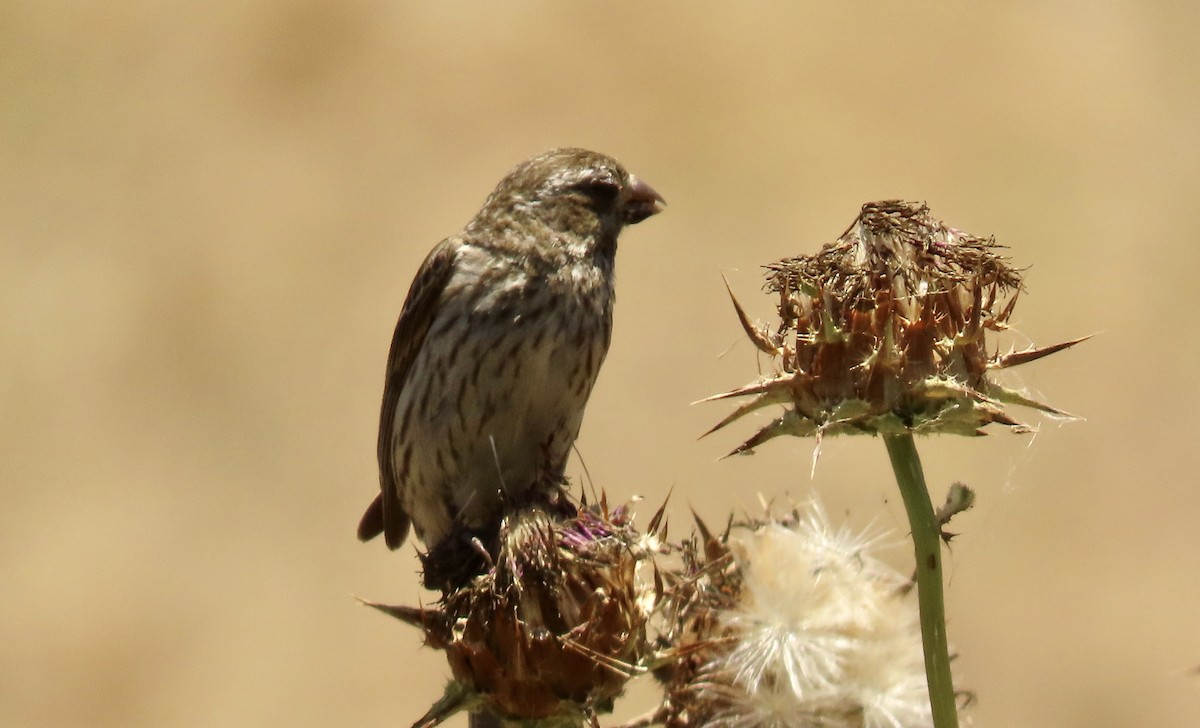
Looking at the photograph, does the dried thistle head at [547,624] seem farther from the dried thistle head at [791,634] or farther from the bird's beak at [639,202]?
the bird's beak at [639,202]

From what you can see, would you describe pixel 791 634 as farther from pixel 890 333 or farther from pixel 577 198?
pixel 577 198

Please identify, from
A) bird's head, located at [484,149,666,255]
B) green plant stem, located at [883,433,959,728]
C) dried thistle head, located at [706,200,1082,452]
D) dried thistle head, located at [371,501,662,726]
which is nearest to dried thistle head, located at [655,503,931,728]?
dried thistle head, located at [371,501,662,726]

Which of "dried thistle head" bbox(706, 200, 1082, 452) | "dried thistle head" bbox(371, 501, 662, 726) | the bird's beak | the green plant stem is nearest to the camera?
the green plant stem

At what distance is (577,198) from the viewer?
6.45 metres

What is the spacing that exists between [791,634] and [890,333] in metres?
0.90

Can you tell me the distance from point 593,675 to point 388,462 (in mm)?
2601

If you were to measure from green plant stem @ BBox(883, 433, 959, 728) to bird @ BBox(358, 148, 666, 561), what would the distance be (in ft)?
7.25

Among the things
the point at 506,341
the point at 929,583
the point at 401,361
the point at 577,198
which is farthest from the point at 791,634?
the point at 401,361

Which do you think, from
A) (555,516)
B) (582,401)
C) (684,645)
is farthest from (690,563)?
(582,401)

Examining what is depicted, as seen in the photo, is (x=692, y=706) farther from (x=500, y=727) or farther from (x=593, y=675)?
(x=500, y=727)

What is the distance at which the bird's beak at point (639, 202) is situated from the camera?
653 centimetres

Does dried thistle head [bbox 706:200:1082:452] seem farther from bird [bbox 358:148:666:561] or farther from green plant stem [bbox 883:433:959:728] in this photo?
bird [bbox 358:148:666:561]

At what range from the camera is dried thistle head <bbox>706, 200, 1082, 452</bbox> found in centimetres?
365

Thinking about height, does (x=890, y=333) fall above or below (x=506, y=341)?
below
